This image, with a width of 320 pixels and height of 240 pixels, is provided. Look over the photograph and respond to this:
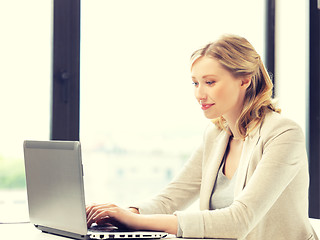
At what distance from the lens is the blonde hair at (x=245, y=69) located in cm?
177

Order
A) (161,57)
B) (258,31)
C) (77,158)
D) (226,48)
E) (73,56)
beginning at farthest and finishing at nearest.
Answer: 1. (258,31)
2. (161,57)
3. (73,56)
4. (226,48)
5. (77,158)

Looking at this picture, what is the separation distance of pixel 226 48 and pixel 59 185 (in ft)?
2.59

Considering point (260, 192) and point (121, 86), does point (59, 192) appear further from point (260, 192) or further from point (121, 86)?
point (121, 86)

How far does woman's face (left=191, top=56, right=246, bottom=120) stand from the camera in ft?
5.78

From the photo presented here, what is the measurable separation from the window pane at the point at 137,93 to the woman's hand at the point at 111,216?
4.14ft

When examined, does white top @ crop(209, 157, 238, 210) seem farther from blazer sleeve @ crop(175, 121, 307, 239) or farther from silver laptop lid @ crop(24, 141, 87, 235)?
silver laptop lid @ crop(24, 141, 87, 235)

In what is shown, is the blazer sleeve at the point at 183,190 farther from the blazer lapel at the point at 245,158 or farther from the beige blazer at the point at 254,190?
the blazer lapel at the point at 245,158

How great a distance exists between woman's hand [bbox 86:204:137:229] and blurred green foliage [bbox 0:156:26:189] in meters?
1.19

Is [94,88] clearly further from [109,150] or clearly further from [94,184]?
[94,184]

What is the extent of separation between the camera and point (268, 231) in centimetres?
167

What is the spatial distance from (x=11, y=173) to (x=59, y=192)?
1.35 metres

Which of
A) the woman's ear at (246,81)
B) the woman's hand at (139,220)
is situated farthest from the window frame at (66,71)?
the woman's hand at (139,220)

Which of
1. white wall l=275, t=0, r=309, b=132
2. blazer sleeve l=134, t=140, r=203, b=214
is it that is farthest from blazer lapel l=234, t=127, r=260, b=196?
white wall l=275, t=0, r=309, b=132

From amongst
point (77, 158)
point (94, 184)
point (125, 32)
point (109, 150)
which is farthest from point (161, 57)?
point (77, 158)
